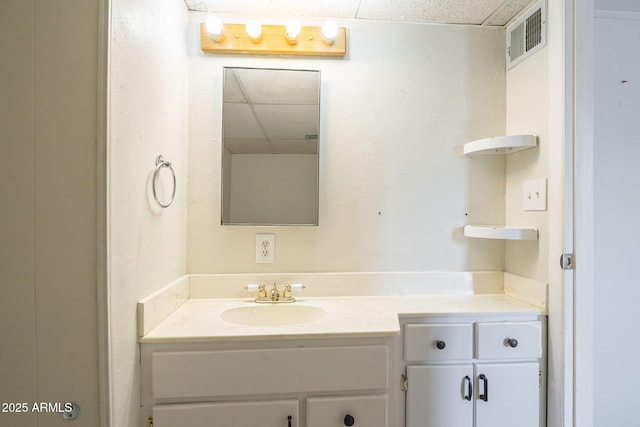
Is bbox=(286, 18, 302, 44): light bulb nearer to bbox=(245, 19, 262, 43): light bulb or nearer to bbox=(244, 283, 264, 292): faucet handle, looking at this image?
bbox=(245, 19, 262, 43): light bulb

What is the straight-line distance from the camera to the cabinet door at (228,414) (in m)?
1.01

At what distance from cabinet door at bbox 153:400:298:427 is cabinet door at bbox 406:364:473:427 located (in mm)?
471

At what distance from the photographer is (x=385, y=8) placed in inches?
56.2

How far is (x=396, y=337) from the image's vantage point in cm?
119

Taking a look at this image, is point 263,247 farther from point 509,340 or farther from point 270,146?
point 509,340

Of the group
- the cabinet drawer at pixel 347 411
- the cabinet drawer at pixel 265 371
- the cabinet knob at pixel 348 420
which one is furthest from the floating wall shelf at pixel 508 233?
the cabinet knob at pixel 348 420

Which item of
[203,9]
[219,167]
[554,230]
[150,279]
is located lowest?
[150,279]

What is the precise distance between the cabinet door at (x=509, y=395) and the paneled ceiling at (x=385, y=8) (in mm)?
1550

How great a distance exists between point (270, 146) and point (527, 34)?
4.14 ft

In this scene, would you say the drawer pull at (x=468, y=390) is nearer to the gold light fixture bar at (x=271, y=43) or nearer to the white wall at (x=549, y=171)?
the white wall at (x=549, y=171)

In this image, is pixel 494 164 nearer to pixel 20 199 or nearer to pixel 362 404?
pixel 362 404

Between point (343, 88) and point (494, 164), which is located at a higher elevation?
point (343, 88)

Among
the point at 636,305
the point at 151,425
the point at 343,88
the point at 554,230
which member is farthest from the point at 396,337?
the point at 636,305

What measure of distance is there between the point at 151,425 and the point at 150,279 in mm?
473
